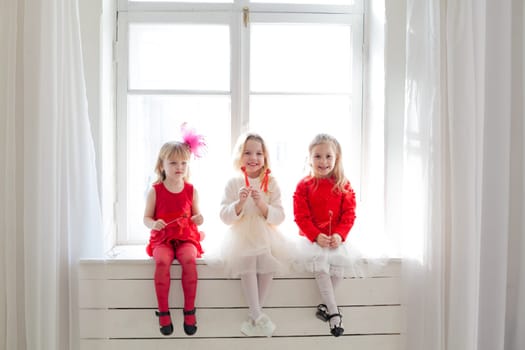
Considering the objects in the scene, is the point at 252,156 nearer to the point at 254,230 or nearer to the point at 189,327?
the point at 254,230

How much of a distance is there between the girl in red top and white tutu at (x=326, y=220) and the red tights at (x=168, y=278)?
0.40 metres

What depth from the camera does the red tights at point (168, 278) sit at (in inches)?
74.4

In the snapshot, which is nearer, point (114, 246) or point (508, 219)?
point (508, 219)

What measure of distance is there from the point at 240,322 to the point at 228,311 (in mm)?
62

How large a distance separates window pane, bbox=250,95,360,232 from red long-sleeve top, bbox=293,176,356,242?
257mm

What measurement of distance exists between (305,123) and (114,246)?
101 cm

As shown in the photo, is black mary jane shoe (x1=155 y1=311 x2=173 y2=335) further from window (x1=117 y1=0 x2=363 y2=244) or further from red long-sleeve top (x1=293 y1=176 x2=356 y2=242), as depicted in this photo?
red long-sleeve top (x1=293 y1=176 x2=356 y2=242)

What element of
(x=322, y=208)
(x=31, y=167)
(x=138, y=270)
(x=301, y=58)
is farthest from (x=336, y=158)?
(x=31, y=167)

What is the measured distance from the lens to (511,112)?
192 centimetres

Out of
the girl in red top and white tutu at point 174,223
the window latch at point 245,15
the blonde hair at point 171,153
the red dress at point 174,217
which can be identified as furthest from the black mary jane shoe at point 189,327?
the window latch at point 245,15

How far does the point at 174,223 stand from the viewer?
6.55ft

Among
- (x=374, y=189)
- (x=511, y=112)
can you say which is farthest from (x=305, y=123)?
(x=511, y=112)

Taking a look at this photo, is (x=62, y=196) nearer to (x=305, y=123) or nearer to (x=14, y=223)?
(x=14, y=223)

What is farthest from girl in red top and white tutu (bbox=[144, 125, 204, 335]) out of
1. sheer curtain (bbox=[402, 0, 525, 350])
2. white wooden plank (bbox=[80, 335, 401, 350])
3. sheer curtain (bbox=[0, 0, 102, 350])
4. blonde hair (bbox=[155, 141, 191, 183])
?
sheer curtain (bbox=[402, 0, 525, 350])
